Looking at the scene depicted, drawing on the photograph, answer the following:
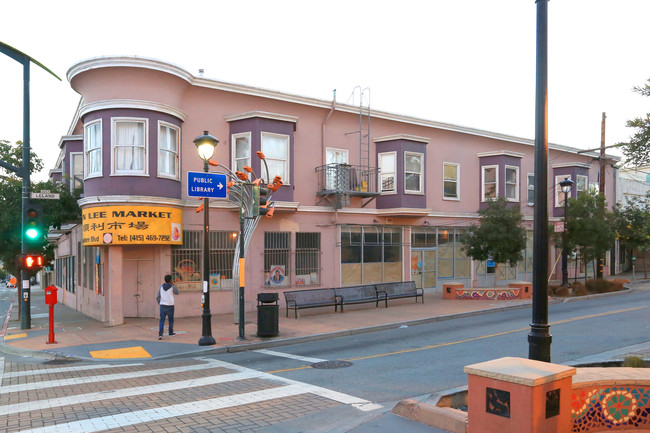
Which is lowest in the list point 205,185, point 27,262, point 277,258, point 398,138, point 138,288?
point 138,288

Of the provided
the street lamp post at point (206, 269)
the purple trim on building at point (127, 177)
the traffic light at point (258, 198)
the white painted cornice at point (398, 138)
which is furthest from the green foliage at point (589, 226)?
the purple trim on building at point (127, 177)

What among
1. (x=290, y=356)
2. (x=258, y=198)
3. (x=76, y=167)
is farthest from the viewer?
(x=76, y=167)

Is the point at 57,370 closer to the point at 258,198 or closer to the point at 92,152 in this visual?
the point at 258,198

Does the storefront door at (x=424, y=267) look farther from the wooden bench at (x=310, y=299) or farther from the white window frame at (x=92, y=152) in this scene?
the white window frame at (x=92, y=152)

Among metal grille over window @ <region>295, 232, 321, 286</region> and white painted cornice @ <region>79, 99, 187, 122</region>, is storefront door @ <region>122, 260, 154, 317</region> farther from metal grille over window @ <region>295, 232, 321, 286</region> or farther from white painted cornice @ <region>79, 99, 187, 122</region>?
metal grille over window @ <region>295, 232, 321, 286</region>

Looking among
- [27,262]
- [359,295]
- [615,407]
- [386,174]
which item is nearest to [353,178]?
[386,174]

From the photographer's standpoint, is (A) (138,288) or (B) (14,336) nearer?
(B) (14,336)

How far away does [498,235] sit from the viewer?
2145cm

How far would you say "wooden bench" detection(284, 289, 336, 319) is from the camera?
17859mm

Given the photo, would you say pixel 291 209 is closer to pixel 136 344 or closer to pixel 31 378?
pixel 136 344

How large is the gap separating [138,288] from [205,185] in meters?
6.75

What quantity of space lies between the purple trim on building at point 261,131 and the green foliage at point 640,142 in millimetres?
13437

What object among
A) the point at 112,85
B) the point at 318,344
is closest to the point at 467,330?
the point at 318,344

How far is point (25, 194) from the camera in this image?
665 inches
